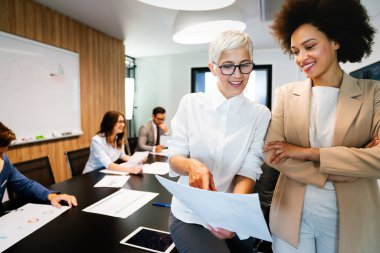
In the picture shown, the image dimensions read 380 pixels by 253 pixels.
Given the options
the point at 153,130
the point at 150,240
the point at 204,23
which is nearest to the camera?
the point at 150,240

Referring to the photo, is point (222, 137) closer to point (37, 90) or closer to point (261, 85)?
point (37, 90)

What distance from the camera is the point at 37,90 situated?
11.3ft

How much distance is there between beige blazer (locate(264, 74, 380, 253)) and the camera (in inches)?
37.9

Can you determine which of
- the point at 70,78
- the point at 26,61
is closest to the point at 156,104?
the point at 70,78

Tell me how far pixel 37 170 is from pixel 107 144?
2.74 ft

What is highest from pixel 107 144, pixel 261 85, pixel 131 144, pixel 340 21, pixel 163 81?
pixel 163 81

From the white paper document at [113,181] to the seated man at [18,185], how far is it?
405 mm

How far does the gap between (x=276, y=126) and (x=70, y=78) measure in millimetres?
3716

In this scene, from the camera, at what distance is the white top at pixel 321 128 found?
1.02m

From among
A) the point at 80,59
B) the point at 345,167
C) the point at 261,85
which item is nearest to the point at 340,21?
the point at 345,167

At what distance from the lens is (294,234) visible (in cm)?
104

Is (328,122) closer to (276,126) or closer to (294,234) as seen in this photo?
(276,126)

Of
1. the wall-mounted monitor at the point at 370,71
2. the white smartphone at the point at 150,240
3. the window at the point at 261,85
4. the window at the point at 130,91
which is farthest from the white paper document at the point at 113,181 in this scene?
the window at the point at 261,85

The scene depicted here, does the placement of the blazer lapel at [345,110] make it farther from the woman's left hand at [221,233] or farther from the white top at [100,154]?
the white top at [100,154]
